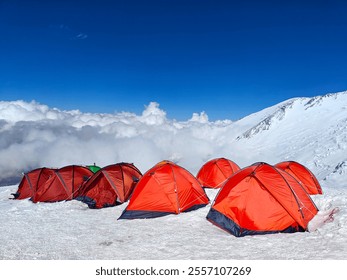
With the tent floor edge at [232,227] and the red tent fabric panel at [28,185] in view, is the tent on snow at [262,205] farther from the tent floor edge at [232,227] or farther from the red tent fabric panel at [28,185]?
the red tent fabric panel at [28,185]

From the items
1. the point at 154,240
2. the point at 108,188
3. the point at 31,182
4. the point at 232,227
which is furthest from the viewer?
the point at 31,182

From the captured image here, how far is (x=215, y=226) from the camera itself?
12.1 meters

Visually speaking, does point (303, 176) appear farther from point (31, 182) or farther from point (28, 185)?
point (28, 185)

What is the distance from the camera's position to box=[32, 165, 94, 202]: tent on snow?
18.7 meters

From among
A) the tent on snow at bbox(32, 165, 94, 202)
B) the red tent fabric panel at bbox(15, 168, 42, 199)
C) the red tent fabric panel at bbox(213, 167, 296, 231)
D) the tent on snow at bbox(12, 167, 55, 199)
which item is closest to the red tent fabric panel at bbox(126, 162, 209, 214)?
the red tent fabric panel at bbox(213, 167, 296, 231)

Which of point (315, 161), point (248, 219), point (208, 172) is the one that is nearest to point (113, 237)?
point (248, 219)

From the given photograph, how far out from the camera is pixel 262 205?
11.3 m

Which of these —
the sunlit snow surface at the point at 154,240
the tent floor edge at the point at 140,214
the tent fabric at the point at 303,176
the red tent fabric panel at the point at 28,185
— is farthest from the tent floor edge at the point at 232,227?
the red tent fabric panel at the point at 28,185

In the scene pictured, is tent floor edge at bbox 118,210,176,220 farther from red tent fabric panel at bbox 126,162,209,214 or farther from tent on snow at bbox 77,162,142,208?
tent on snow at bbox 77,162,142,208

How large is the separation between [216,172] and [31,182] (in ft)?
46.5

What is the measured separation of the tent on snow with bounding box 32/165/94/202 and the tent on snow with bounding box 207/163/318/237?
10713 millimetres

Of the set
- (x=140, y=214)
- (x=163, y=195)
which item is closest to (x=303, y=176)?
(x=163, y=195)
